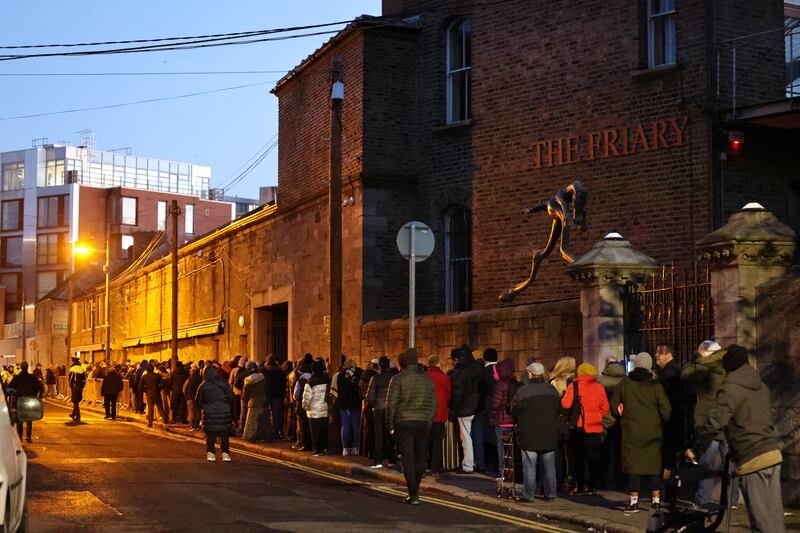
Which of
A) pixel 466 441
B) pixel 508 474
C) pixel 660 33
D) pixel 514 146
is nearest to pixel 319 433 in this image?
pixel 466 441

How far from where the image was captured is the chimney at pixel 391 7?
1072 inches

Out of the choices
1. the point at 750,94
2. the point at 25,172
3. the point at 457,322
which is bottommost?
the point at 457,322

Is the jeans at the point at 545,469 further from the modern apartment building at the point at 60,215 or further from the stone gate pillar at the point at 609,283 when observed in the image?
the modern apartment building at the point at 60,215

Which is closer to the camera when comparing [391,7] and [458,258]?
[458,258]

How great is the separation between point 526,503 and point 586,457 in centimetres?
113

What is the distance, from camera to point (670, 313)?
14.9 m

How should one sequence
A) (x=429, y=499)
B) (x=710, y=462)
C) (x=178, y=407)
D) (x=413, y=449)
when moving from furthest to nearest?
(x=178, y=407)
(x=429, y=499)
(x=413, y=449)
(x=710, y=462)

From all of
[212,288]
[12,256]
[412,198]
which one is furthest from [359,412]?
[12,256]

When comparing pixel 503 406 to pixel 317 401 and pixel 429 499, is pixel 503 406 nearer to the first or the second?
pixel 429 499

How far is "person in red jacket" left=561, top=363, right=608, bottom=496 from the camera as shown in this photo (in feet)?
45.8

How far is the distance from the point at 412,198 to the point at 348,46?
150 inches

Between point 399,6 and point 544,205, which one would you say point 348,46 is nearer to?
point 399,6

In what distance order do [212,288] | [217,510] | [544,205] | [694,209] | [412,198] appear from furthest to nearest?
1. [212,288]
2. [412,198]
3. [544,205]
4. [694,209]
5. [217,510]

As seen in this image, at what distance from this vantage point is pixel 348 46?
27156 millimetres
